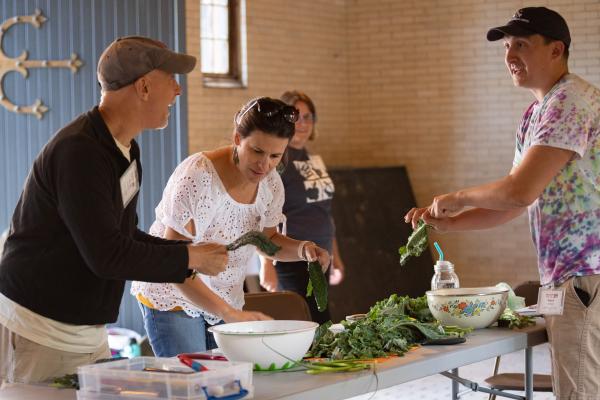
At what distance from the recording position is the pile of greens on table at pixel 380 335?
3.10 meters

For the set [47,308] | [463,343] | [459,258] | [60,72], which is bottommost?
[459,258]

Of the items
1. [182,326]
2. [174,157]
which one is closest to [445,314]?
[182,326]

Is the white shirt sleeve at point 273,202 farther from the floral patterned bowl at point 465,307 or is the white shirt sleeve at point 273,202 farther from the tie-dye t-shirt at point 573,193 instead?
the tie-dye t-shirt at point 573,193

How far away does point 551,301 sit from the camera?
3.34 metres

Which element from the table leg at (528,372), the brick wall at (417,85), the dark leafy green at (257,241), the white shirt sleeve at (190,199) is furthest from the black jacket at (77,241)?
the brick wall at (417,85)

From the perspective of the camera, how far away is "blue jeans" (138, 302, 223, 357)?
11.6 feet

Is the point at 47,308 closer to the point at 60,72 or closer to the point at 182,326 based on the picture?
the point at 182,326

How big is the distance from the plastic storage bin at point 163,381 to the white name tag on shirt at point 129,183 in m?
0.51

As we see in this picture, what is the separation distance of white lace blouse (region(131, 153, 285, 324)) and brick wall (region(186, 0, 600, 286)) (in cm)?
488

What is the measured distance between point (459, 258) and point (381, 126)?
153cm

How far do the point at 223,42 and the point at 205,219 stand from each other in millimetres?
5561

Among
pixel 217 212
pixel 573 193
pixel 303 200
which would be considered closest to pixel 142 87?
pixel 217 212

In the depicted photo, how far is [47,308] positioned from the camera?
2746 mm

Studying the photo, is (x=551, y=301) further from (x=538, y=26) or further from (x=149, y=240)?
(x=149, y=240)
